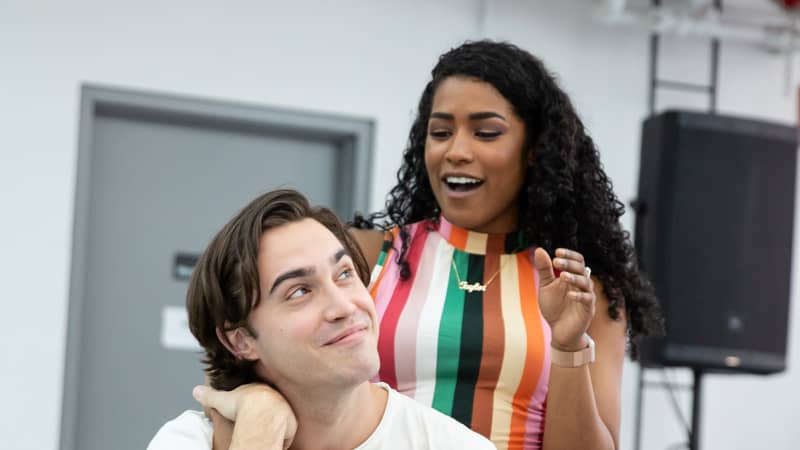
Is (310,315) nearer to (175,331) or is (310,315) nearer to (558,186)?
(558,186)

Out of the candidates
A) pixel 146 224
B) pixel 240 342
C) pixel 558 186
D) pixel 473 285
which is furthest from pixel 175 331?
pixel 240 342

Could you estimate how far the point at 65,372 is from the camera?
433cm

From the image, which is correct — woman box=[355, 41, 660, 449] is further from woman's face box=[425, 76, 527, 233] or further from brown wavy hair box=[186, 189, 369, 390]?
brown wavy hair box=[186, 189, 369, 390]

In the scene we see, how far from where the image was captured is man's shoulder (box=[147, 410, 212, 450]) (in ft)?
5.58

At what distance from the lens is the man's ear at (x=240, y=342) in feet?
5.94

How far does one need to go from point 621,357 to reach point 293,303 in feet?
2.26

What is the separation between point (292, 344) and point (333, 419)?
13 cm

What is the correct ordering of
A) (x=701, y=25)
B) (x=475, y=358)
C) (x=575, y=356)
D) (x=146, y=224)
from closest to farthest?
(x=575, y=356), (x=475, y=358), (x=146, y=224), (x=701, y=25)

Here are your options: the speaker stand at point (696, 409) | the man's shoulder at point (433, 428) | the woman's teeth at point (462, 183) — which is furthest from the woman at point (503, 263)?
the speaker stand at point (696, 409)

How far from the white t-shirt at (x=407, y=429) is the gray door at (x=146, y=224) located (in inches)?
108

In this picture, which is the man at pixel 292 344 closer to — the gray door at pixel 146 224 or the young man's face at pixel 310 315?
the young man's face at pixel 310 315

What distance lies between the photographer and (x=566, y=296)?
1840mm

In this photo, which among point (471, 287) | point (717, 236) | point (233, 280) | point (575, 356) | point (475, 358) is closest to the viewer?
point (233, 280)

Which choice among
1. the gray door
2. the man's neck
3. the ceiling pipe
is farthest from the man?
the ceiling pipe
